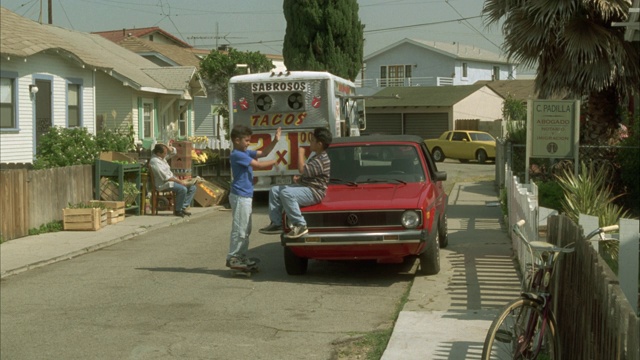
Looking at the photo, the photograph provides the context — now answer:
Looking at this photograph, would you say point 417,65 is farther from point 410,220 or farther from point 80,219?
point 410,220

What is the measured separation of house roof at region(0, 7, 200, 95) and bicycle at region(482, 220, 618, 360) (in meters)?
17.5

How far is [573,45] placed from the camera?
57.2ft

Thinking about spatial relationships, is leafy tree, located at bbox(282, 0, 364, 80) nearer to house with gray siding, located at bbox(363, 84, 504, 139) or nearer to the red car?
house with gray siding, located at bbox(363, 84, 504, 139)

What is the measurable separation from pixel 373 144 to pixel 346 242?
2054mm

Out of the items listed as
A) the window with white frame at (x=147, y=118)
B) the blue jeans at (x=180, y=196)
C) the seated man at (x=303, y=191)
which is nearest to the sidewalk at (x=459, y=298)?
the seated man at (x=303, y=191)

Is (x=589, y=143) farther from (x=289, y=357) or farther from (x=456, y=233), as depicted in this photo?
(x=289, y=357)

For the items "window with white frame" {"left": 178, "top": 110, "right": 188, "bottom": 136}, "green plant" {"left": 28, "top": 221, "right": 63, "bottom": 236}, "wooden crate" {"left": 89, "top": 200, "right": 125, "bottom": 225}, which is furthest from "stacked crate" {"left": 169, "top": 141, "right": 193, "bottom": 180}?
"window with white frame" {"left": 178, "top": 110, "right": 188, "bottom": 136}

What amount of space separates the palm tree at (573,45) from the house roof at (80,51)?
11197mm

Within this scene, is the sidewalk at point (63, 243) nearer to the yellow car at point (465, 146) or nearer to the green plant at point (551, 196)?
the green plant at point (551, 196)

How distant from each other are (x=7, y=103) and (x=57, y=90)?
267 centimetres

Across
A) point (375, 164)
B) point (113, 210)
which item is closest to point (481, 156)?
point (113, 210)

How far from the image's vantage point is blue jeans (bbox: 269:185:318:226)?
435 inches

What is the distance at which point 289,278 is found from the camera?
11.8m

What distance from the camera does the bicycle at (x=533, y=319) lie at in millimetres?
5980
